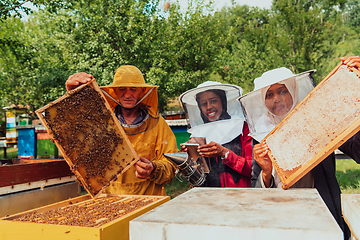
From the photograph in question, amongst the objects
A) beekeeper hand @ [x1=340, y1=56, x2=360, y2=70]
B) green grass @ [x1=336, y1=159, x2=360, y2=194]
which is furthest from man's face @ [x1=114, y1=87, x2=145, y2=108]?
green grass @ [x1=336, y1=159, x2=360, y2=194]

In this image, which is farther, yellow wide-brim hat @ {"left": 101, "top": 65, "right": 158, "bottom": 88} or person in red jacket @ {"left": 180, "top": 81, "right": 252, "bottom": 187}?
yellow wide-brim hat @ {"left": 101, "top": 65, "right": 158, "bottom": 88}

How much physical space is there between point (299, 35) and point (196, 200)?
13080 mm

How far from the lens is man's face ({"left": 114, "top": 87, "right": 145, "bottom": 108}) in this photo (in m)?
3.04

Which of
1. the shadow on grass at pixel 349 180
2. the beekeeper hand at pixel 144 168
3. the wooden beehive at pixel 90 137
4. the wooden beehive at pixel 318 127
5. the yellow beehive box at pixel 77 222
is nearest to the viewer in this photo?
the yellow beehive box at pixel 77 222

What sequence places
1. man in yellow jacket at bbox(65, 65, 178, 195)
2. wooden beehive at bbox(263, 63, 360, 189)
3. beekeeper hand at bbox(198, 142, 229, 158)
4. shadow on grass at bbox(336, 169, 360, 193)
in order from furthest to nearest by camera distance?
shadow on grass at bbox(336, 169, 360, 193) < beekeeper hand at bbox(198, 142, 229, 158) < man in yellow jacket at bbox(65, 65, 178, 195) < wooden beehive at bbox(263, 63, 360, 189)

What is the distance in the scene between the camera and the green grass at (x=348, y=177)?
6219 mm

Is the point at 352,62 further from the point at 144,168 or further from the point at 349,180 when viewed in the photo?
the point at 349,180

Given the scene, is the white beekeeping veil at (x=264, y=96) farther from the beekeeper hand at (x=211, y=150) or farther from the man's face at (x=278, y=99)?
the beekeeper hand at (x=211, y=150)

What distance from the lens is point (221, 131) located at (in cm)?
303

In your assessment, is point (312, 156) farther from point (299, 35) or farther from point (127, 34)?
point (299, 35)

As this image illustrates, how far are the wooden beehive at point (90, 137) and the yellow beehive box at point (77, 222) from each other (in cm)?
28

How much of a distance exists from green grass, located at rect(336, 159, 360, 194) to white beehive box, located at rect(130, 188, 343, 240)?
5.62 meters

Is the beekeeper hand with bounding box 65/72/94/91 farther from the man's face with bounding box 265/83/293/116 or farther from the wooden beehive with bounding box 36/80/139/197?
the man's face with bounding box 265/83/293/116

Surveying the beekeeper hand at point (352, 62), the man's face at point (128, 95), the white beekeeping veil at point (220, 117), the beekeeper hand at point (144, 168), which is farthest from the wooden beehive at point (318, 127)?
the man's face at point (128, 95)
